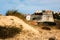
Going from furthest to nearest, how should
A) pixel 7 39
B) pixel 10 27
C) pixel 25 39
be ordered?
pixel 10 27, pixel 25 39, pixel 7 39

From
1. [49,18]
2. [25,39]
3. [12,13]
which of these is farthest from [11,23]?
[49,18]

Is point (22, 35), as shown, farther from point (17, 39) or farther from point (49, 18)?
point (49, 18)

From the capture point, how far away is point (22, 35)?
56.1ft

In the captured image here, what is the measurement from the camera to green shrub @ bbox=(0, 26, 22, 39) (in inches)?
624

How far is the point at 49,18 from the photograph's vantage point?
5822 cm

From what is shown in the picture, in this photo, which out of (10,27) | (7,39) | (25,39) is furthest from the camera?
(10,27)

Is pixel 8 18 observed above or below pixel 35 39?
above

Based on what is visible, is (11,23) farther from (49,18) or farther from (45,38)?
(49,18)

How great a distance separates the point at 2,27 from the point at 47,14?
43.8m

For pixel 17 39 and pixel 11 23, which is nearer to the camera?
pixel 17 39

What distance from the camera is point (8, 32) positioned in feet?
53.4

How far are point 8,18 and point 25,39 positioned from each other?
4355 mm

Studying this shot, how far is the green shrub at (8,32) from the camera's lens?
15.8m

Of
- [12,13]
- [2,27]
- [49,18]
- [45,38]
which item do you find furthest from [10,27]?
[49,18]
